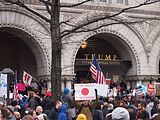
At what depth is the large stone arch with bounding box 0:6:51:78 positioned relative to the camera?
23.2m

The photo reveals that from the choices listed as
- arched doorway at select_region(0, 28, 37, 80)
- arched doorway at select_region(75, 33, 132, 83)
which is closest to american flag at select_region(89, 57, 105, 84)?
arched doorway at select_region(75, 33, 132, 83)

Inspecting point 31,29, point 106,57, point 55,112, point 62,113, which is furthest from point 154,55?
point 62,113

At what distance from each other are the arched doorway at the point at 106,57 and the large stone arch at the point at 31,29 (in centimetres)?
370

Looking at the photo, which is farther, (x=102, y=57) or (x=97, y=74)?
(x=102, y=57)

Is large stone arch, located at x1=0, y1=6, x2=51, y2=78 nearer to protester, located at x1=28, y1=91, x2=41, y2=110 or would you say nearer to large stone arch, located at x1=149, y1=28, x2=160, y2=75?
large stone arch, located at x1=149, y1=28, x2=160, y2=75

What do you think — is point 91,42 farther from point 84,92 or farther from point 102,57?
point 84,92

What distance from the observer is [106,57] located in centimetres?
3062

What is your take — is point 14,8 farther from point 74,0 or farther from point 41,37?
point 74,0

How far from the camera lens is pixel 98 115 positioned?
1206cm

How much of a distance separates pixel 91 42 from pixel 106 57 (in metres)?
1.51

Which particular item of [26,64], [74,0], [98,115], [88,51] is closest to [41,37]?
[74,0]

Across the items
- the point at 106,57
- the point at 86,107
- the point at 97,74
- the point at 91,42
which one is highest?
the point at 91,42

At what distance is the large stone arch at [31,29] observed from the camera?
23250 millimetres

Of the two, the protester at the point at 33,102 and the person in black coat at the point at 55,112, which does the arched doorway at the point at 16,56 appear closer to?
the protester at the point at 33,102
